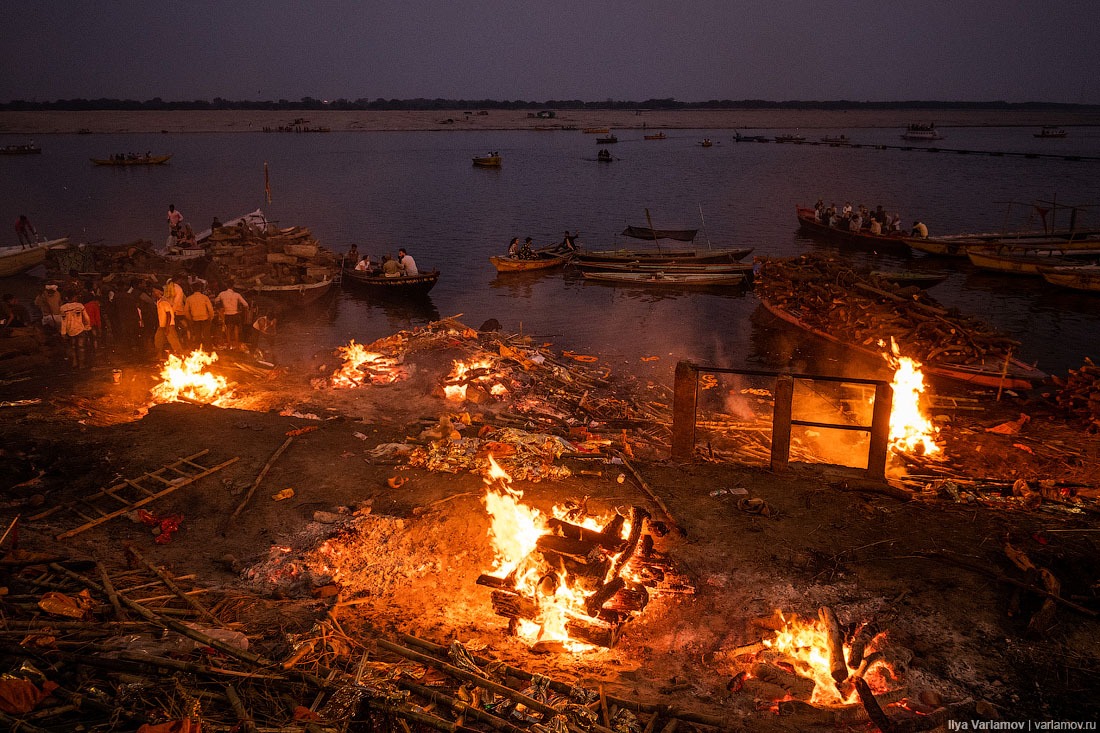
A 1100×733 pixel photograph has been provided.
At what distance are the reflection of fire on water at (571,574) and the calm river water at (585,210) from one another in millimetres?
10761

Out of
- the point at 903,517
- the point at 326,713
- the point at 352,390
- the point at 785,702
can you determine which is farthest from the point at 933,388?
the point at 326,713

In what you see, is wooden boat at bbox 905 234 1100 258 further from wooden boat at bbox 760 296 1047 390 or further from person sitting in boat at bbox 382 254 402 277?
person sitting in boat at bbox 382 254 402 277

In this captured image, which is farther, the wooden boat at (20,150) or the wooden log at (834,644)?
the wooden boat at (20,150)

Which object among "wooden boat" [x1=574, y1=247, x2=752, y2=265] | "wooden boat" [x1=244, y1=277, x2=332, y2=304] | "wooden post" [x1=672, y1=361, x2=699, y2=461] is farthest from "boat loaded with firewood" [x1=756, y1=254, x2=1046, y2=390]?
"wooden boat" [x1=244, y1=277, x2=332, y2=304]

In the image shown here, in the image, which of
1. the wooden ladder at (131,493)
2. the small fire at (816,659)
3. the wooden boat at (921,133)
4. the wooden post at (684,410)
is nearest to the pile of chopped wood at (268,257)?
the wooden ladder at (131,493)

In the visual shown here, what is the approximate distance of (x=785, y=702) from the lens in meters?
5.39

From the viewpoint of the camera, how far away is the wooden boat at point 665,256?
105ft

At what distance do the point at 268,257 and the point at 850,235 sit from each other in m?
32.1

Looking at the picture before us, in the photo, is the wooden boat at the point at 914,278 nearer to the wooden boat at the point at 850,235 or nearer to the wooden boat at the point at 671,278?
the wooden boat at the point at 671,278

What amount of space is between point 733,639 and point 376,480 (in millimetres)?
5513

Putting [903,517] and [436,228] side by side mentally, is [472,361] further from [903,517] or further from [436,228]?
[436,228]

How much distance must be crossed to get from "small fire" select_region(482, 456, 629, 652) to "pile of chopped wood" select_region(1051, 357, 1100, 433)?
10554 mm

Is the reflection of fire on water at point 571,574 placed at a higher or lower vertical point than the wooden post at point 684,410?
lower

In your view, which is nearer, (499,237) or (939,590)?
(939,590)
